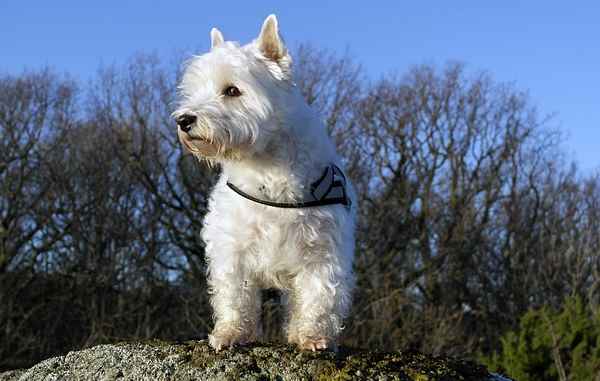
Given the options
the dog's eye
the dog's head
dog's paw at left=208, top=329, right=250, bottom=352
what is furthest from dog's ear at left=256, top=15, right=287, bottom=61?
dog's paw at left=208, top=329, right=250, bottom=352

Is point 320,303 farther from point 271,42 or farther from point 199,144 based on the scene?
point 271,42

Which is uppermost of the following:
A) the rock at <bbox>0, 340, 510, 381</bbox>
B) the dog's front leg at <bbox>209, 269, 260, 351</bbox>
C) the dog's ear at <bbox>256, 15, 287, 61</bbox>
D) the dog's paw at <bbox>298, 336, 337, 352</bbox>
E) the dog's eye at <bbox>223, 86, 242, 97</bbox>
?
the dog's ear at <bbox>256, 15, 287, 61</bbox>

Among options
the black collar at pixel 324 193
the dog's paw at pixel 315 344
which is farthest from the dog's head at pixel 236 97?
the dog's paw at pixel 315 344

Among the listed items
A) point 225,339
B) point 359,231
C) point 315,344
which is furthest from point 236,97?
point 359,231

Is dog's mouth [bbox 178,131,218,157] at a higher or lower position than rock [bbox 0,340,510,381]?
higher

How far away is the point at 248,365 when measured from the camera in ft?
16.8

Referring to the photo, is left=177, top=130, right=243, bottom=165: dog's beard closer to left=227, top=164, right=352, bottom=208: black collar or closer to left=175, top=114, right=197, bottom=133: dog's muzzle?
left=175, top=114, right=197, bottom=133: dog's muzzle

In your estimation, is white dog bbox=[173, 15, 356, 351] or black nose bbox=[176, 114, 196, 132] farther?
white dog bbox=[173, 15, 356, 351]

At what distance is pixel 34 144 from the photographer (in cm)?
2944

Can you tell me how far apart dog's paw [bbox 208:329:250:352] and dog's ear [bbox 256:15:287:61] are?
2055 mm

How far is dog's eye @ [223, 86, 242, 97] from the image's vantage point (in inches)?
228

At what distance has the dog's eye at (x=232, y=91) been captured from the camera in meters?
5.80

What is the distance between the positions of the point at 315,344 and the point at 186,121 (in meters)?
1.80

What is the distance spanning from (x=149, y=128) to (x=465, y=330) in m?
14.4
